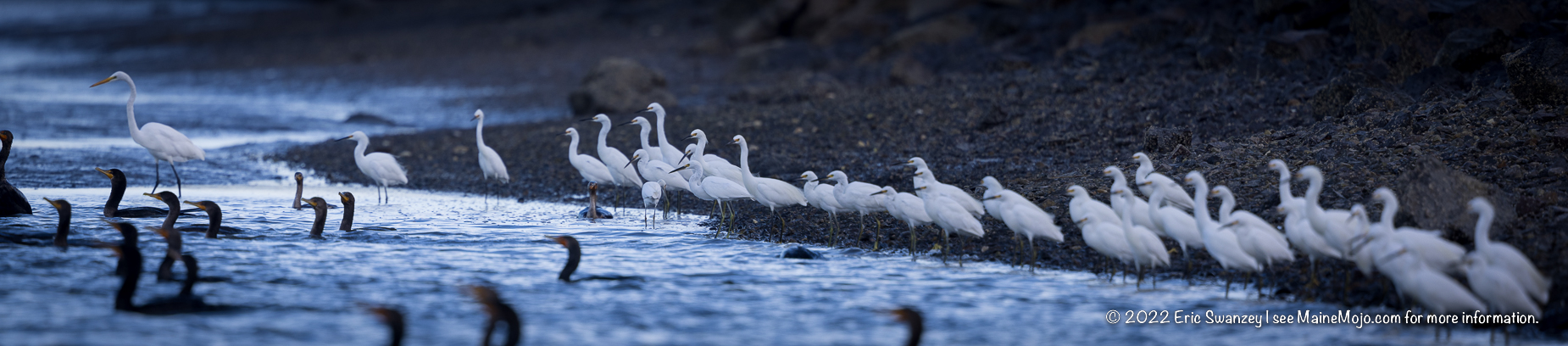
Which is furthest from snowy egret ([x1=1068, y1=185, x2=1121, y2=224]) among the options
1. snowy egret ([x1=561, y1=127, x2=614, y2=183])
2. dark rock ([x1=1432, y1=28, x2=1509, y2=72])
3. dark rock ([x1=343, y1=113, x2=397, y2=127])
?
dark rock ([x1=343, y1=113, x2=397, y2=127])

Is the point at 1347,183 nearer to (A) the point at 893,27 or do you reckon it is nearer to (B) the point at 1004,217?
(B) the point at 1004,217

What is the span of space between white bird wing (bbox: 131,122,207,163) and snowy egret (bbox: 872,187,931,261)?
997 cm

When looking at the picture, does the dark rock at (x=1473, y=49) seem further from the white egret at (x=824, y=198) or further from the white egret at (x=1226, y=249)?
the white egret at (x=824, y=198)

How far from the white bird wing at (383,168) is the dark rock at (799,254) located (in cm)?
700

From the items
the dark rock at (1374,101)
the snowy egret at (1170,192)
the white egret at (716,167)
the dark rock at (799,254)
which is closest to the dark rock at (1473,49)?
the dark rock at (1374,101)

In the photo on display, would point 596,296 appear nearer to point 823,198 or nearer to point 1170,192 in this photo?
point 823,198

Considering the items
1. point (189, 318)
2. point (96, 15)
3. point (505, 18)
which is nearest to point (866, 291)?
point (189, 318)

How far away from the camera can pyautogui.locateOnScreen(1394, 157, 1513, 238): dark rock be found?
27.8 feet

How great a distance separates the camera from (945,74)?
23.2m

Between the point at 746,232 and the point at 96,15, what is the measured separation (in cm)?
9521

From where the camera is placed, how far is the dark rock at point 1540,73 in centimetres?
1182

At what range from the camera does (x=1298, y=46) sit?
18766 mm

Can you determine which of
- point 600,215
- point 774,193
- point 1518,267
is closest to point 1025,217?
point 774,193

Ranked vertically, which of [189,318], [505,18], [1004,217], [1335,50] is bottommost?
[189,318]
